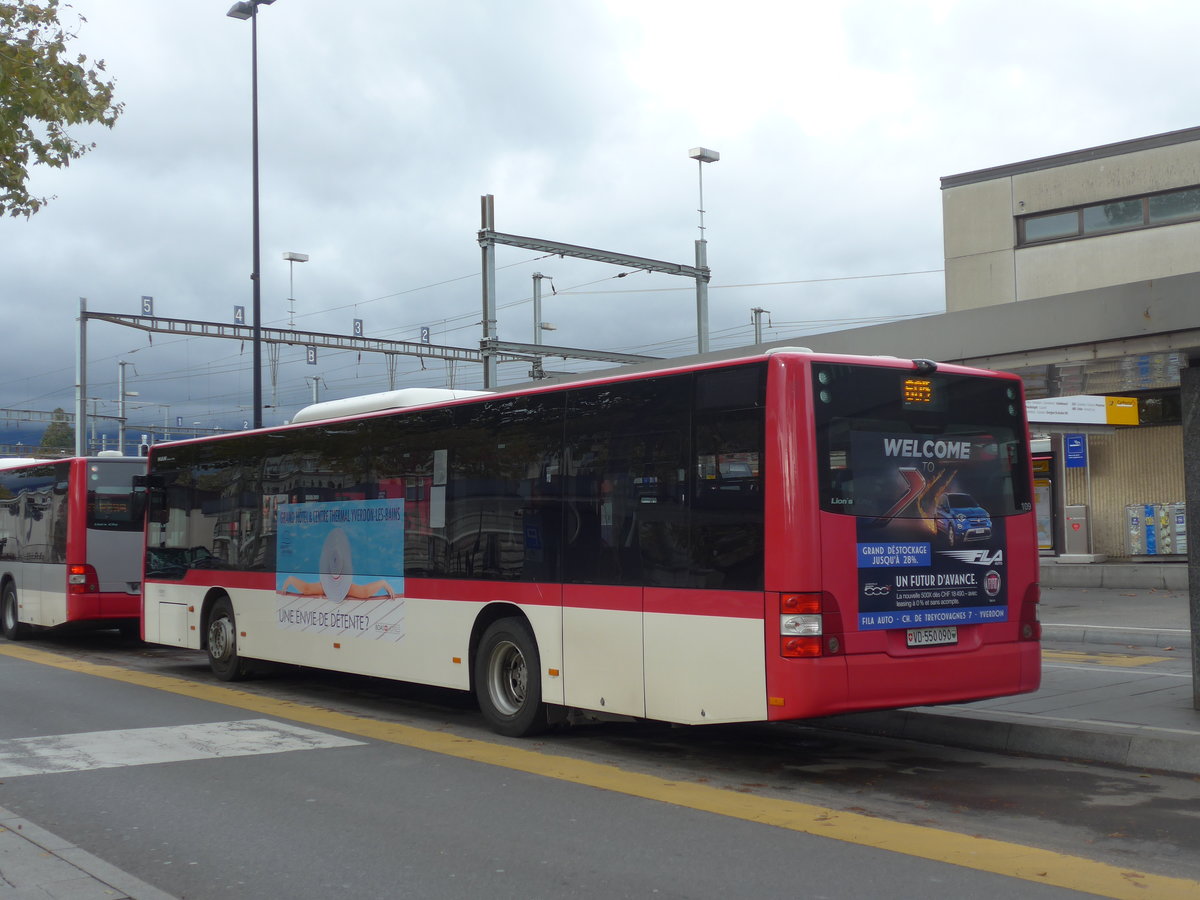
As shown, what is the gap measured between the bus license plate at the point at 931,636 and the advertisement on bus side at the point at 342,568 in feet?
16.5

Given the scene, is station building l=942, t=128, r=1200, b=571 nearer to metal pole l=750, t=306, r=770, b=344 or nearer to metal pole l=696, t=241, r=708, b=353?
metal pole l=696, t=241, r=708, b=353

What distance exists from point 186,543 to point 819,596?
9.99m

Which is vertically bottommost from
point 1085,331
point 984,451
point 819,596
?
point 819,596

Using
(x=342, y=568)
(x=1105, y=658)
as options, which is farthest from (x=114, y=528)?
(x=1105, y=658)

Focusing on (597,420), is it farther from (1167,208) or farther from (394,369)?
(394,369)

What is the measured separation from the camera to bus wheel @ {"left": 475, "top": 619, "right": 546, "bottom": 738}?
988 cm

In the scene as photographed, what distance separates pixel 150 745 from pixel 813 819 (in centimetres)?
545

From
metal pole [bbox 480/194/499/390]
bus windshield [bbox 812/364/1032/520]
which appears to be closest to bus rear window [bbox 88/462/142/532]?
metal pole [bbox 480/194/499/390]

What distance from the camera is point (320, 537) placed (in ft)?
42.0

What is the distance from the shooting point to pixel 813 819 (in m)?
7.03

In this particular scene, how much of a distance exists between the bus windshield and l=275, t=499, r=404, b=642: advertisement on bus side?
4.89m

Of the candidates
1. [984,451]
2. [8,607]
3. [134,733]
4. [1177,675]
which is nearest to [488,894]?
[984,451]

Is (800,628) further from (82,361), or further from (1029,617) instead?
(82,361)

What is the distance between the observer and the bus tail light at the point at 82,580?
62.0ft
